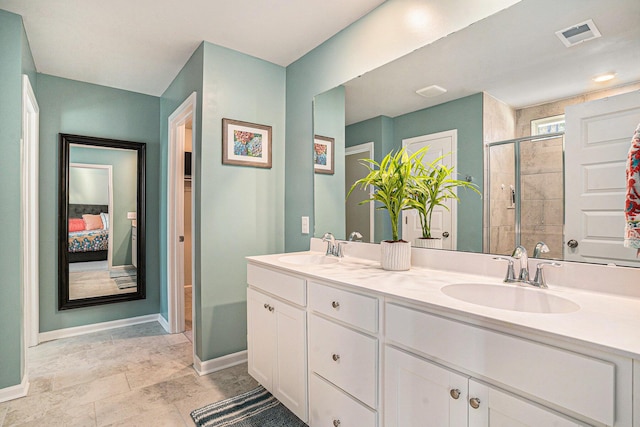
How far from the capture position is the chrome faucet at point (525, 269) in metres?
1.26

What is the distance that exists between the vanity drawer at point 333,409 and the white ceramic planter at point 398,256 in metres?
0.65

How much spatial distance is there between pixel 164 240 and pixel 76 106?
1544mm

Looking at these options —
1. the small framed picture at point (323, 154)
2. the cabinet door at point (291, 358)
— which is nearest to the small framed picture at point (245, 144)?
the small framed picture at point (323, 154)

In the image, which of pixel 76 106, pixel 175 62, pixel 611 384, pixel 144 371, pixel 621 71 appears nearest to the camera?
pixel 611 384

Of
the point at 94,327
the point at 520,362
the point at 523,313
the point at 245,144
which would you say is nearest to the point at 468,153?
the point at 523,313

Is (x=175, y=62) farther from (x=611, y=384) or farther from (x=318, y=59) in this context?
(x=611, y=384)

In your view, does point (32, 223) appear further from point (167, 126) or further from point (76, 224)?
point (167, 126)

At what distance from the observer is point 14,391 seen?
6.81 feet

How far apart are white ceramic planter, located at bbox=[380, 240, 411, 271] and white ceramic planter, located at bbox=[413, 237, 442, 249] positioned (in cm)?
12

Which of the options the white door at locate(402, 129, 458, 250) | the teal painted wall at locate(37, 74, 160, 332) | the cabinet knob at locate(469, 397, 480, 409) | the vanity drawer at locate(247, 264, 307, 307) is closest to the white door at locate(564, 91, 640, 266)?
the white door at locate(402, 129, 458, 250)

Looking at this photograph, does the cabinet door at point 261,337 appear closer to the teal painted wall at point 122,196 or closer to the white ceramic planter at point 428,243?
the white ceramic planter at point 428,243

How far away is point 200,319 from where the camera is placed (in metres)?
2.45

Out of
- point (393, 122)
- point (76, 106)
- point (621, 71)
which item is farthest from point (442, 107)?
point (76, 106)

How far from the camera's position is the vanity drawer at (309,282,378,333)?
1307 mm
